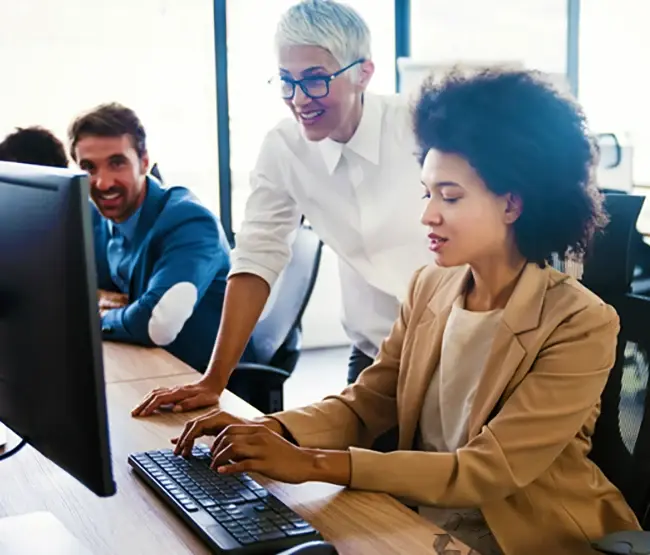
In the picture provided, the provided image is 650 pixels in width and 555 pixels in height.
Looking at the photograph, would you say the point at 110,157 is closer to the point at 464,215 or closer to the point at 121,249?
the point at 121,249

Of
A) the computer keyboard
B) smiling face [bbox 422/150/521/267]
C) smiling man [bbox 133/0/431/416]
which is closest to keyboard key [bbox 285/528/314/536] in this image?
the computer keyboard

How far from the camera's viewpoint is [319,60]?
6.14 ft

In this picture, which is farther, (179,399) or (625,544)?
(179,399)

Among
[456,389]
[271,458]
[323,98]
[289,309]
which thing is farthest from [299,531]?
[289,309]

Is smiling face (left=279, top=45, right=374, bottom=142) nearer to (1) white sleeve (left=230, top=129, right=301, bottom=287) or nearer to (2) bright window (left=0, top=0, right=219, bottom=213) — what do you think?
(1) white sleeve (left=230, top=129, right=301, bottom=287)

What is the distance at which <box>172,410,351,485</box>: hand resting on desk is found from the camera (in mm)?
1276

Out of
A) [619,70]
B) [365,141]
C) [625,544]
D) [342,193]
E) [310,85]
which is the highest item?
[619,70]

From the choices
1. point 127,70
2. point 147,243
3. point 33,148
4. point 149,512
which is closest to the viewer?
point 149,512

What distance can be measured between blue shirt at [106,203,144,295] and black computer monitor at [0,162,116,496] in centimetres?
137

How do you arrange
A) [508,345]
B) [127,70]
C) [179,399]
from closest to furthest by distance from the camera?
[508,345] → [179,399] → [127,70]

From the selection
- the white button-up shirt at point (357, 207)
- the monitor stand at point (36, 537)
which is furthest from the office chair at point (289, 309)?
the monitor stand at point (36, 537)

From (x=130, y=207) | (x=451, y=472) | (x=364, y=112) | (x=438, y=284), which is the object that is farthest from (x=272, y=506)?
(x=130, y=207)

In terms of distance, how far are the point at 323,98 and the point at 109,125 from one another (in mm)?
754

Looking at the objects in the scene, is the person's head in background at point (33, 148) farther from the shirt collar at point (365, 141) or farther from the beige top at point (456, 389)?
the beige top at point (456, 389)
